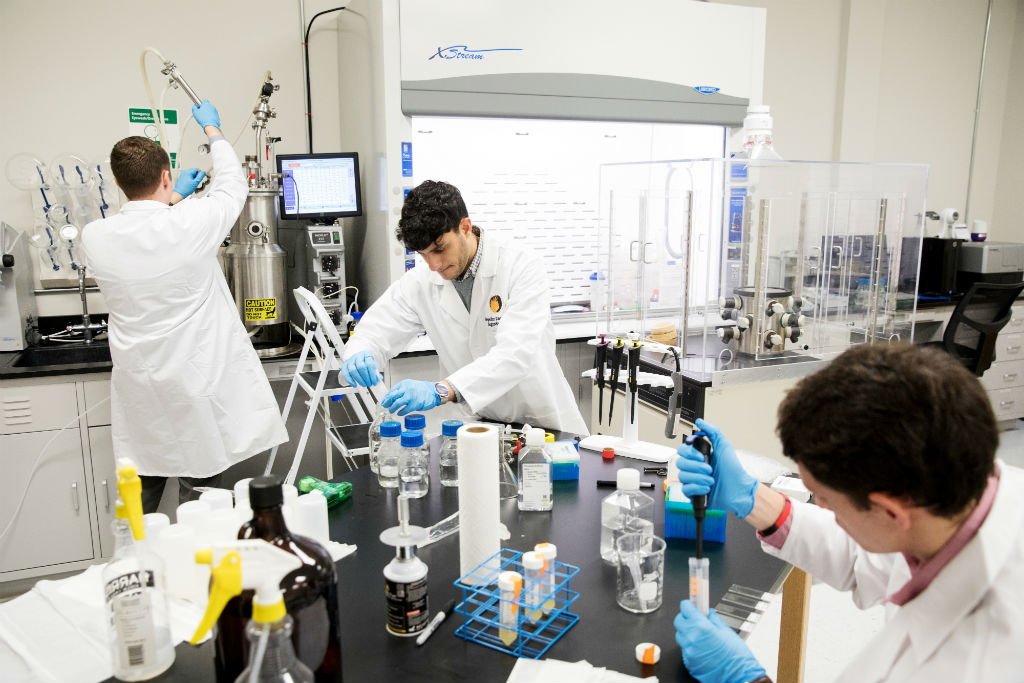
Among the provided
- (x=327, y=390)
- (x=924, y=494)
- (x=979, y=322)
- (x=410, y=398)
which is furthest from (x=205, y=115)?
(x=979, y=322)

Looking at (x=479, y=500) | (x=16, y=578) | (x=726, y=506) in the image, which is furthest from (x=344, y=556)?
(x=16, y=578)

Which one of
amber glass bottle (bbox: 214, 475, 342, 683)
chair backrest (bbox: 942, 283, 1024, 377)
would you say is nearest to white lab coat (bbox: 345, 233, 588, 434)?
amber glass bottle (bbox: 214, 475, 342, 683)

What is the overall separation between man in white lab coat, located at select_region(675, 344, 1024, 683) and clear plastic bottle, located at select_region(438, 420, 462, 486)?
93 cm

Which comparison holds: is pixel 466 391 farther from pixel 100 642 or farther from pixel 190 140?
pixel 190 140

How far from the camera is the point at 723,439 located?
130 centimetres

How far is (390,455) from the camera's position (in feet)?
5.40

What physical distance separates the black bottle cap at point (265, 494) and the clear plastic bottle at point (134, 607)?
0.26m

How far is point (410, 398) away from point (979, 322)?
3.39 metres

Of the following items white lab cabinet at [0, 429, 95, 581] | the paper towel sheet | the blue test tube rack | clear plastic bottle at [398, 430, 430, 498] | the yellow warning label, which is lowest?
white lab cabinet at [0, 429, 95, 581]

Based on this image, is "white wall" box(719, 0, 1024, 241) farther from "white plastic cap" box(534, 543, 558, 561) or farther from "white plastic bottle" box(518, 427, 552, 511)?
"white plastic cap" box(534, 543, 558, 561)

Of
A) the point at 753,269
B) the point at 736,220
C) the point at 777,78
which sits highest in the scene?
the point at 777,78

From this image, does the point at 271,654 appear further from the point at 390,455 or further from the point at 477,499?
the point at 390,455

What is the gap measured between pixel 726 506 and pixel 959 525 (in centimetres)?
46

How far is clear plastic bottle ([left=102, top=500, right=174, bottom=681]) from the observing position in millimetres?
946
